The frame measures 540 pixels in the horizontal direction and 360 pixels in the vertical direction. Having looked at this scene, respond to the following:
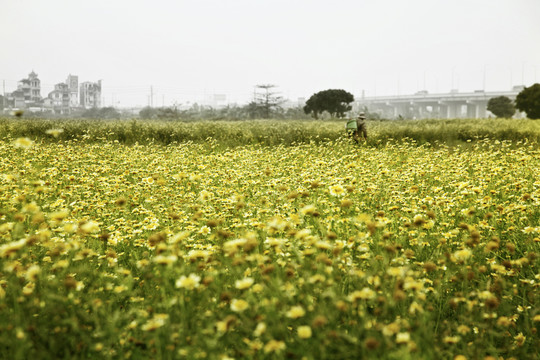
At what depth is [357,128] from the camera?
46.4ft

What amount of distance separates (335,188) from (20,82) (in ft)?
410

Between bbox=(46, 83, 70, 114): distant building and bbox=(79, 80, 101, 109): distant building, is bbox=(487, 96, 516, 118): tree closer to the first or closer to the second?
bbox=(46, 83, 70, 114): distant building

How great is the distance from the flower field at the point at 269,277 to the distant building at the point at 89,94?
456 feet

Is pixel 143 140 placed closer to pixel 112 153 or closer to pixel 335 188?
pixel 112 153

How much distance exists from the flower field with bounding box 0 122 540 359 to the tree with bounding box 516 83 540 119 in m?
36.1

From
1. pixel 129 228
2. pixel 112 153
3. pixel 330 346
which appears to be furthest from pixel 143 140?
pixel 330 346

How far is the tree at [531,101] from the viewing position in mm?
35969

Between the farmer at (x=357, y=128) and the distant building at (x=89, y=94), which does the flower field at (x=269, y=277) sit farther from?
the distant building at (x=89, y=94)

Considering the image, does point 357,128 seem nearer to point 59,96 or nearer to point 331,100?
point 331,100

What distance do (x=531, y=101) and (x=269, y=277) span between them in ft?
137

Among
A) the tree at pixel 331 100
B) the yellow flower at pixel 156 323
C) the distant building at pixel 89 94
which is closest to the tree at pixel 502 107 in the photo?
the tree at pixel 331 100

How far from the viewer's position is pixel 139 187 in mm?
5098

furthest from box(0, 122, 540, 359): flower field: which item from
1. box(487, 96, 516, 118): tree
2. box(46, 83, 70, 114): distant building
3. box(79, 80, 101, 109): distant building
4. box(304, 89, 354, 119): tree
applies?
box(79, 80, 101, 109): distant building

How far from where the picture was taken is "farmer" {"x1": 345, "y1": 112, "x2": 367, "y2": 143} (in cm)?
1382
